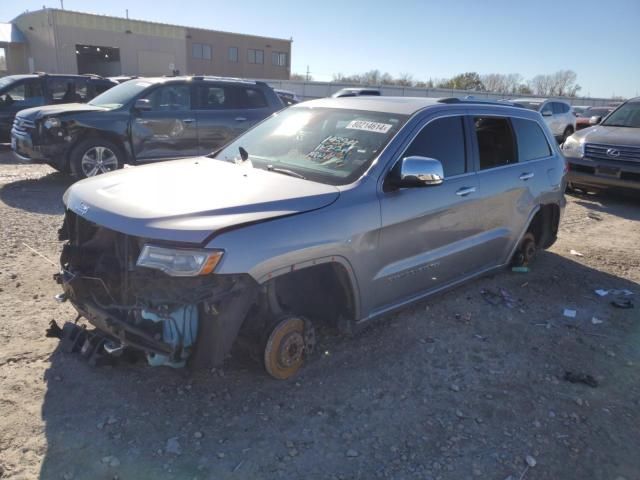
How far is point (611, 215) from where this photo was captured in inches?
340

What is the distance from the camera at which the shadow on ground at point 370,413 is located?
268cm

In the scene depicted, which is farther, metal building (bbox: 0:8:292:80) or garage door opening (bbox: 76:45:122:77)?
garage door opening (bbox: 76:45:122:77)

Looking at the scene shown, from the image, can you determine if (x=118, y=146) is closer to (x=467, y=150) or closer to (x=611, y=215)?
(x=467, y=150)

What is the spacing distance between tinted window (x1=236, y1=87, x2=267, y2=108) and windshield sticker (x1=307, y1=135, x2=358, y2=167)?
617cm

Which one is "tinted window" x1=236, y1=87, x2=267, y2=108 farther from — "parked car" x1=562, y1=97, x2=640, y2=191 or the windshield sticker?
the windshield sticker

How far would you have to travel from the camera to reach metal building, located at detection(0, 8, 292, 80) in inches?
1613

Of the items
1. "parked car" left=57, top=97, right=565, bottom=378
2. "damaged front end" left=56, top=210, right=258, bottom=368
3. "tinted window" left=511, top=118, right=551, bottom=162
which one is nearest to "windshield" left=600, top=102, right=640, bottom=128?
"tinted window" left=511, top=118, right=551, bottom=162

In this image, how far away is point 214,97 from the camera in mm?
9359

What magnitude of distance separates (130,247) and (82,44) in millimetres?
45985

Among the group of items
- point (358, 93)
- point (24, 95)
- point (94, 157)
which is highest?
point (358, 93)

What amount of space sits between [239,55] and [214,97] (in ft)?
165

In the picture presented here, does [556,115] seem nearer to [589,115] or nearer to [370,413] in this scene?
[589,115]

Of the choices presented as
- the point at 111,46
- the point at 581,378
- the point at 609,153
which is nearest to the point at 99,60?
the point at 111,46

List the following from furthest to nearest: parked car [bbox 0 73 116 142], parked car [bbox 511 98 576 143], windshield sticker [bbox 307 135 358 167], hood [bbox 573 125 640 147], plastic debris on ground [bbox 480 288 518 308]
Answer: parked car [bbox 511 98 576 143], parked car [bbox 0 73 116 142], hood [bbox 573 125 640 147], plastic debris on ground [bbox 480 288 518 308], windshield sticker [bbox 307 135 358 167]
